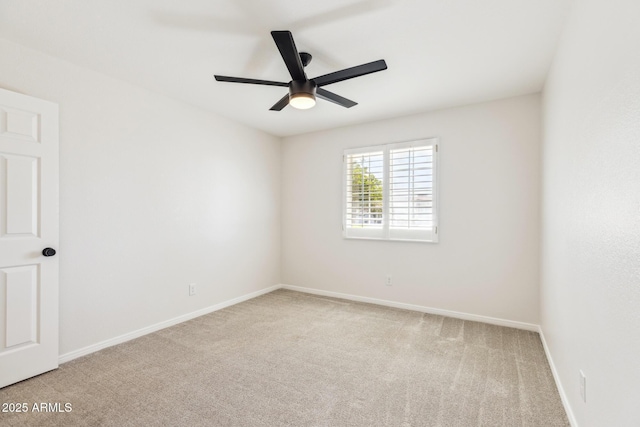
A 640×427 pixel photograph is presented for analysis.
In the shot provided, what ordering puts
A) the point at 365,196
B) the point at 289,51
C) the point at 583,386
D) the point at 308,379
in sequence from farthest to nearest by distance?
1. the point at 365,196
2. the point at 308,379
3. the point at 289,51
4. the point at 583,386

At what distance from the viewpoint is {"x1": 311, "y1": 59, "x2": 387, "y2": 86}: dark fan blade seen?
2.04 m

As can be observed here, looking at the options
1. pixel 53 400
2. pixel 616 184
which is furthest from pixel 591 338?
pixel 53 400

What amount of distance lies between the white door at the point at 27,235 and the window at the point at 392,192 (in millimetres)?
3251

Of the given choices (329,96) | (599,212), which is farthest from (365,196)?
(599,212)

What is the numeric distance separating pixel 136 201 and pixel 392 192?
302 centimetres

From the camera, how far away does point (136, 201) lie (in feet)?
9.91

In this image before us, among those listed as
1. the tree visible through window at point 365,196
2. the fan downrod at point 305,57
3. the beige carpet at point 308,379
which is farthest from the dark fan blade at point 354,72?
the beige carpet at point 308,379

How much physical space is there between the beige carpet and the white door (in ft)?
0.81

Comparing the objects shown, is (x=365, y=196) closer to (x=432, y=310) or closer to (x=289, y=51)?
(x=432, y=310)

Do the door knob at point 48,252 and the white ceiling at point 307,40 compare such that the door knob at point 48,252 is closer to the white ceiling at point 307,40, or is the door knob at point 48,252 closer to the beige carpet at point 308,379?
the beige carpet at point 308,379

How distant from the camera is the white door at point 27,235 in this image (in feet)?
7.05

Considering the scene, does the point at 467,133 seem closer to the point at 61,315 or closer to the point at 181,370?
the point at 181,370

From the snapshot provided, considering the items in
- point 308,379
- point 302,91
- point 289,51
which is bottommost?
point 308,379

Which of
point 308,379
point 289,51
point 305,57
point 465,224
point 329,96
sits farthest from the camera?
point 465,224
